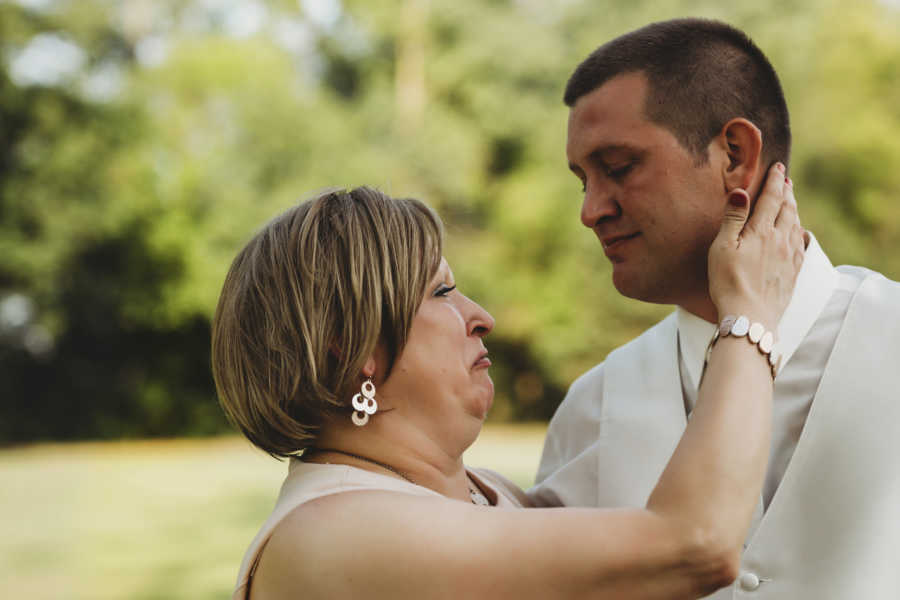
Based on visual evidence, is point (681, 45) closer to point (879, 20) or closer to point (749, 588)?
point (749, 588)

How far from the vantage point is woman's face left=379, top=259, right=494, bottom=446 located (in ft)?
7.09

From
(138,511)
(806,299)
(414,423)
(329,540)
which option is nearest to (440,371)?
(414,423)

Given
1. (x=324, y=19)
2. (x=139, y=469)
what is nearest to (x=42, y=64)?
(x=324, y=19)

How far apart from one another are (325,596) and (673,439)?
1.08 meters

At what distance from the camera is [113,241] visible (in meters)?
24.8

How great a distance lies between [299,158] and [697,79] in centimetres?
2418

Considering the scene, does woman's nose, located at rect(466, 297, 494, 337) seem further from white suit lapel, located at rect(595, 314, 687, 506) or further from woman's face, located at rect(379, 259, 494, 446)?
white suit lapel, located at rect(595, 314, 687, 506)

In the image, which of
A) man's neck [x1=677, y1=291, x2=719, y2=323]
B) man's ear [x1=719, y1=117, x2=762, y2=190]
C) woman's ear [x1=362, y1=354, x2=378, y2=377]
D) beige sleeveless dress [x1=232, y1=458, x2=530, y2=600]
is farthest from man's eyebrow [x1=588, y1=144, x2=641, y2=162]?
beige sleeveless dress [x1=232, y1=458, x2=530, y2=600]

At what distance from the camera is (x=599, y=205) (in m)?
2.51

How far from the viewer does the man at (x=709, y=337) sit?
2.16 metres

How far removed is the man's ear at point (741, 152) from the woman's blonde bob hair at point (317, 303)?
804 millimetres

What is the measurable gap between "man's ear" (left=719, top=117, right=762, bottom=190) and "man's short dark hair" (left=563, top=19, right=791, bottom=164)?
4cm

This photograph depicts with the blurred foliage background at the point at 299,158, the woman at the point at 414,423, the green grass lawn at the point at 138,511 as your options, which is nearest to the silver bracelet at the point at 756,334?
the woman at the point at 414,423

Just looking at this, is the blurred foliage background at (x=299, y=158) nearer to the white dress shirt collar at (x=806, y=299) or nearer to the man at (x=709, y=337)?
the man at (x=709, y=337)
